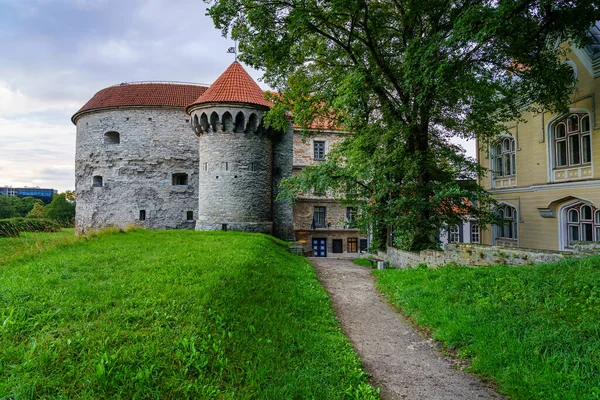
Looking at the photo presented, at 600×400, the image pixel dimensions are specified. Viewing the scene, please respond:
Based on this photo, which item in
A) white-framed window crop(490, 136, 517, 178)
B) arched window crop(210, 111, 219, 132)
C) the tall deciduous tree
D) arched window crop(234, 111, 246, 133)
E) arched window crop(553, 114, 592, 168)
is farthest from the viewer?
arched window crop(234, 111, 246, 133)

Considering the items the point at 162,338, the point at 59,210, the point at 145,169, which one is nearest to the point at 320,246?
the point at 145,169

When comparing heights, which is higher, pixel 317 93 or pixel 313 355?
pixel 317 93

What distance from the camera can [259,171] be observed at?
65.5 feet

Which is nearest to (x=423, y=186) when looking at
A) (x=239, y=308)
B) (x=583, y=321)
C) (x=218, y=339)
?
(x=583, y=321)

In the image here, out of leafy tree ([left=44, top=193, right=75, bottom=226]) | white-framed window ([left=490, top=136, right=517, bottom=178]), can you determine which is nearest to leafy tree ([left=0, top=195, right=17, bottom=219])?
leafy tree ([left=44, top=193, right=75, bottom=226])

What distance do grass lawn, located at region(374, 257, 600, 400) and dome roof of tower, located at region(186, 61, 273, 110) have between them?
15854 millimetres

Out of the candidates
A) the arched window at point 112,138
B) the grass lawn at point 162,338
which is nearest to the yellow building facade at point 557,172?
the grass lawn at point 162,338

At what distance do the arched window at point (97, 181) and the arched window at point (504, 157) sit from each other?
26200 mm

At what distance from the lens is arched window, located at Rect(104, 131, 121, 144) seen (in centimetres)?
2441

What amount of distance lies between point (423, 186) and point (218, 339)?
354 inches

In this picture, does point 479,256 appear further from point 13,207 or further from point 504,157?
point 13,207

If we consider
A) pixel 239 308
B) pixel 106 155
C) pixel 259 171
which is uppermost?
pixel 106 155

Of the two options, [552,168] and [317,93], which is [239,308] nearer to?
[317,93]

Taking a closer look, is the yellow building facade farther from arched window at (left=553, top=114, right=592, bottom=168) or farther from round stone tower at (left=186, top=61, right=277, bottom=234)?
round stone tower at (left=186, top=61, right=277, bottom=234)
